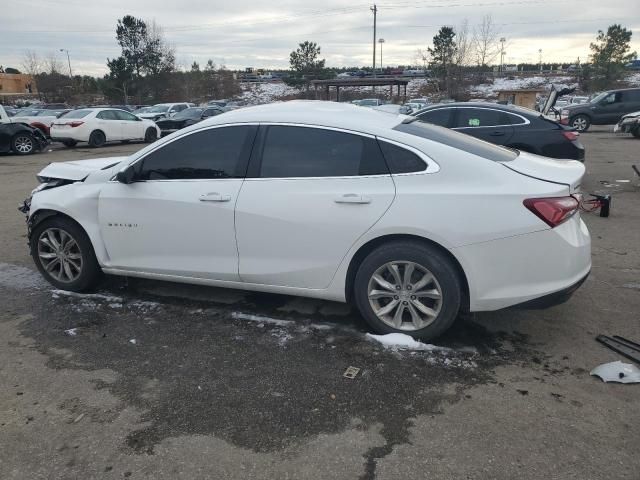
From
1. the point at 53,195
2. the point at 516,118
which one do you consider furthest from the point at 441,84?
the point at 53,195

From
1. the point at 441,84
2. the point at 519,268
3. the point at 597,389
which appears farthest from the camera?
the point at 441,84

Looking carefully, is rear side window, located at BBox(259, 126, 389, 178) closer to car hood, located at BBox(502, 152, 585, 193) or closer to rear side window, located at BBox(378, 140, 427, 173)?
rear side window, located at BBox(378, 140, 427, 173)

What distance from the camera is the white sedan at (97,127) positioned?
19.2 meters

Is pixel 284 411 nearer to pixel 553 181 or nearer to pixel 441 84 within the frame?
pixel 553 181

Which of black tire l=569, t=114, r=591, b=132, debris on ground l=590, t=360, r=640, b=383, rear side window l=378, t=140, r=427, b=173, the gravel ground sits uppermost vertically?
rear side window l=378, t=140, r=427, b=173

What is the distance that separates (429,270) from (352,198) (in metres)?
0.72

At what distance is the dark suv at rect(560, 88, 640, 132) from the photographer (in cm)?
2281

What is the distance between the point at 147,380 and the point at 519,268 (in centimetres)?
251

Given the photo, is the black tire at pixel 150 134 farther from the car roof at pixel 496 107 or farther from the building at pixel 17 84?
the building at pixel 17 84

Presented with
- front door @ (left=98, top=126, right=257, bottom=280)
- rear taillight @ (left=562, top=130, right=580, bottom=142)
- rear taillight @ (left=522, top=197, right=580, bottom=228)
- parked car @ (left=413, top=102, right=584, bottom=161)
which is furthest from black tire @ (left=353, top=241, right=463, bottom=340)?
rear taillight @ (left=562, top=130, right=580, bottom=142)

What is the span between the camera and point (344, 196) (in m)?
3.67

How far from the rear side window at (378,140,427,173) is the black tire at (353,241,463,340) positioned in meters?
0.51

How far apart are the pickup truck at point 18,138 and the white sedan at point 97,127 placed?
0.97 metres

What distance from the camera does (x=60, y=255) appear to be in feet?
15.6
